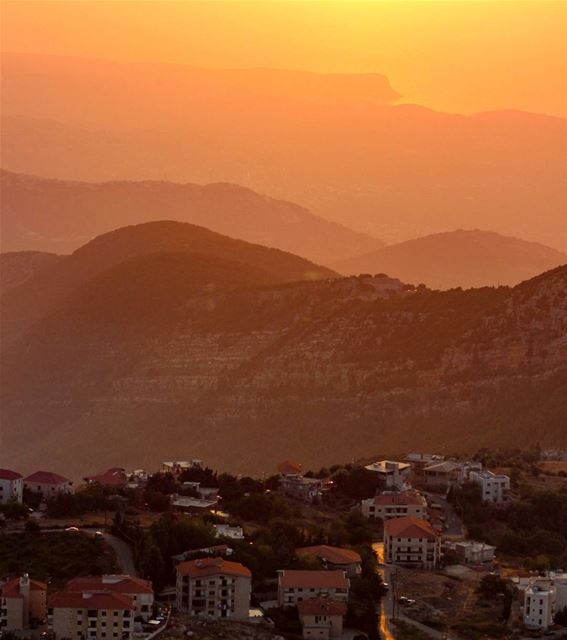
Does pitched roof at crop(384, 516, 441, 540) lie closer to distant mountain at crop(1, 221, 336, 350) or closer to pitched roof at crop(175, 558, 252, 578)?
pitched roof at crop(175, 558, 252, 578)

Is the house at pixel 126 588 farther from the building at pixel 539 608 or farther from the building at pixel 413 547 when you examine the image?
the building at pixel 413 547

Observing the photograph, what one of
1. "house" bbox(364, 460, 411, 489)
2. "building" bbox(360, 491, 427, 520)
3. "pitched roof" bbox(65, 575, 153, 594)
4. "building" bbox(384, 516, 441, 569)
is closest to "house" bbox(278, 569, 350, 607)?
"pitched roof" bbox(65, 575, 153, 594)

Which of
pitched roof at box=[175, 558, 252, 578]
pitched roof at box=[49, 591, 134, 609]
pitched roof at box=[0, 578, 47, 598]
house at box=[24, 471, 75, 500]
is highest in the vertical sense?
house at box=[24, 471, 75, 500]

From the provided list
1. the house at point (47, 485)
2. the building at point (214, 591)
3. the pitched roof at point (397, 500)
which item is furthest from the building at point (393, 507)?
the building at point (214, 591)

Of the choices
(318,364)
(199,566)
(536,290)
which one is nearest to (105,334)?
(318,364)

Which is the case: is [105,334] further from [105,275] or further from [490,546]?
[490,546]

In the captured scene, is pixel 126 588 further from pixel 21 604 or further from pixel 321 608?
pixel 321 608

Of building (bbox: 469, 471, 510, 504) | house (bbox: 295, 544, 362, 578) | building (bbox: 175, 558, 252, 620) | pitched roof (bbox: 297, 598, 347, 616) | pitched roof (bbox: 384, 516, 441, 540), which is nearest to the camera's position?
pitched roof (bbox: 297, 598, 347, 616)
